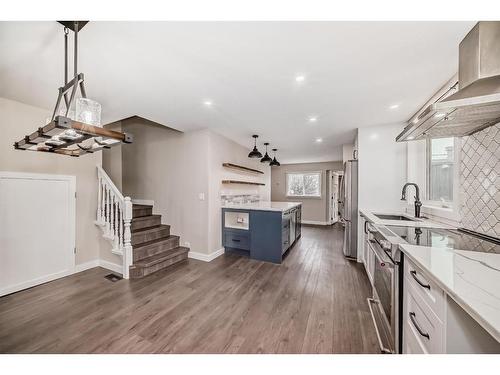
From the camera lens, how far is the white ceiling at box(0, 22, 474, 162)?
1.31 metres

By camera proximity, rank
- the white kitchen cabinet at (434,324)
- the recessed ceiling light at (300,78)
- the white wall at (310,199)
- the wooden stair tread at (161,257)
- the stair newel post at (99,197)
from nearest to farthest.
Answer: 1. the white kitchen cabinet at (434,324)
2. the recessed ceiling light at (300,78)
3. the wooden stair tread at (161,257)
4. the stair newel post at (99,197)
5. the white wall at (310,199)

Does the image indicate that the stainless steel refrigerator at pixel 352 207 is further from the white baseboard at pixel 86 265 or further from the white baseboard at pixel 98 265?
the white baseboard at pixel 86 265

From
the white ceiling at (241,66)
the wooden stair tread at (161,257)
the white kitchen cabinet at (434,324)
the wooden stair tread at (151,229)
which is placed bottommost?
the wooden stair tread at (161,257)

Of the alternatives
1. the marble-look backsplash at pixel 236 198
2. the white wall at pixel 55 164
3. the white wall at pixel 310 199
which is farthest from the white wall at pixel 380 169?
the white wall at pixel 55 164

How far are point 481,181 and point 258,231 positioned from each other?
2758 mm

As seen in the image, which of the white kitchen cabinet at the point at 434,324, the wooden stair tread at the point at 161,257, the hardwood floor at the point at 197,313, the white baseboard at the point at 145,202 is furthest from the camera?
the white baseboard at the point at 145,202

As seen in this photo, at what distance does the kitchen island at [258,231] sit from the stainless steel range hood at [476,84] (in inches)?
95.2

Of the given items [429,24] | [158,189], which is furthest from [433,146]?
[158,189]

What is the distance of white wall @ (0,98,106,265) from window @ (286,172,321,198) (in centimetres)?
634

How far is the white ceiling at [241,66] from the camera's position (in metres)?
1.31

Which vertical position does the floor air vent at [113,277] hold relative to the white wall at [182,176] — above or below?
below

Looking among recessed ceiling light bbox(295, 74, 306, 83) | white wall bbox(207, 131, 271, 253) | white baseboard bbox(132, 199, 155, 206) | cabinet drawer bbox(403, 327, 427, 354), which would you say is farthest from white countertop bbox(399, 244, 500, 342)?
white baseboard bbox(132, 199, 155, 206)

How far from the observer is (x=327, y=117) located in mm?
2975

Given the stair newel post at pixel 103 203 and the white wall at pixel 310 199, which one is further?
the white wall at pixel 310 199
